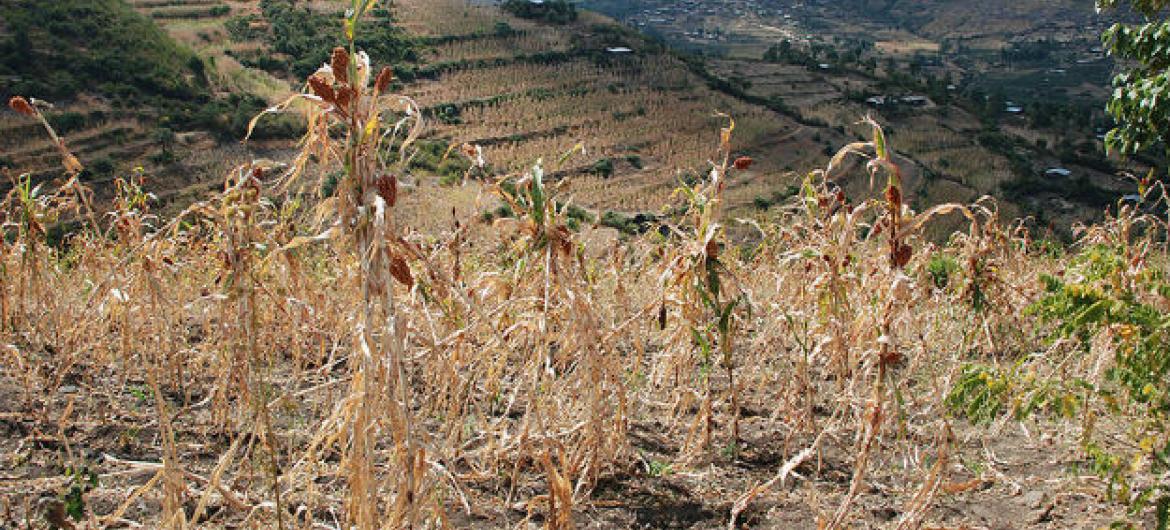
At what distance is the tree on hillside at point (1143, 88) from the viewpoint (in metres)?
4.86

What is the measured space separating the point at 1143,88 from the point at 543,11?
1630 inches

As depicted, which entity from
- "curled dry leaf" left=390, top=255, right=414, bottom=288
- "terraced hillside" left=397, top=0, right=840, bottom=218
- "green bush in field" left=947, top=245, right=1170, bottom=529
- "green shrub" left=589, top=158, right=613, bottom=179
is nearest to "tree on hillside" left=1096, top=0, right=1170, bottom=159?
"green bush in field" left=947, top=245, right=1170, bottom=529

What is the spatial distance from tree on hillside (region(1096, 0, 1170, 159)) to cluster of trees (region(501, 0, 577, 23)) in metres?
39.8

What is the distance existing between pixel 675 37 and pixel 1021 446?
82.7m

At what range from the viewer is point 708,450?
9.53ft

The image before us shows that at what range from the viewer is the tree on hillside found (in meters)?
4.86

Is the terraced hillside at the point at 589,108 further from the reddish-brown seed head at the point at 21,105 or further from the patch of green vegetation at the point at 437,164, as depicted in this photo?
the reddish-brown seed head at the point at 21,105

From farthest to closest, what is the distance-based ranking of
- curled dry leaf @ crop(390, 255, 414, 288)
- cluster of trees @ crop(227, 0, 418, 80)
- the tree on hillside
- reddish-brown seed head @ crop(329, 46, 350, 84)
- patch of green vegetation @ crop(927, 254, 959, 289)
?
cluster of trees @ crop(227, 0, 418, 80) < patch of green vegetation @ crop(927, 254, 959, 289) < the tree on hillside < curled dry leaf @ crop(390, 255, 414, 288) < reddish-brown seed head @ crop(329, 46, 350, 84)

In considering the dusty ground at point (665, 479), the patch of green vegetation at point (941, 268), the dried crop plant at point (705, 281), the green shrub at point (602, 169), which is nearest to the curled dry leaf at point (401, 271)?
the dusty ground at point (665, 479)

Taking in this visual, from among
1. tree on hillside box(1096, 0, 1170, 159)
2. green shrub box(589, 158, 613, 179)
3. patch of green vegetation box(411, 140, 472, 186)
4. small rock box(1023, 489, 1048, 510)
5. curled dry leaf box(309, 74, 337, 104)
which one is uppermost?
curled dry leaf box(309, 74, 337, 104)

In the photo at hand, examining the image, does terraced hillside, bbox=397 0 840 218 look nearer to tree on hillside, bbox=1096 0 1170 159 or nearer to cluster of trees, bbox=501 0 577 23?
cluster of trees, bbox=501 0 577 23

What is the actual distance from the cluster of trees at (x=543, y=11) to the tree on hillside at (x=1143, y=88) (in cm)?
3981

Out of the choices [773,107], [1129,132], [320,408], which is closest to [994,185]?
[773,107]

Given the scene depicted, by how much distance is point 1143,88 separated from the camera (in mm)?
4883
